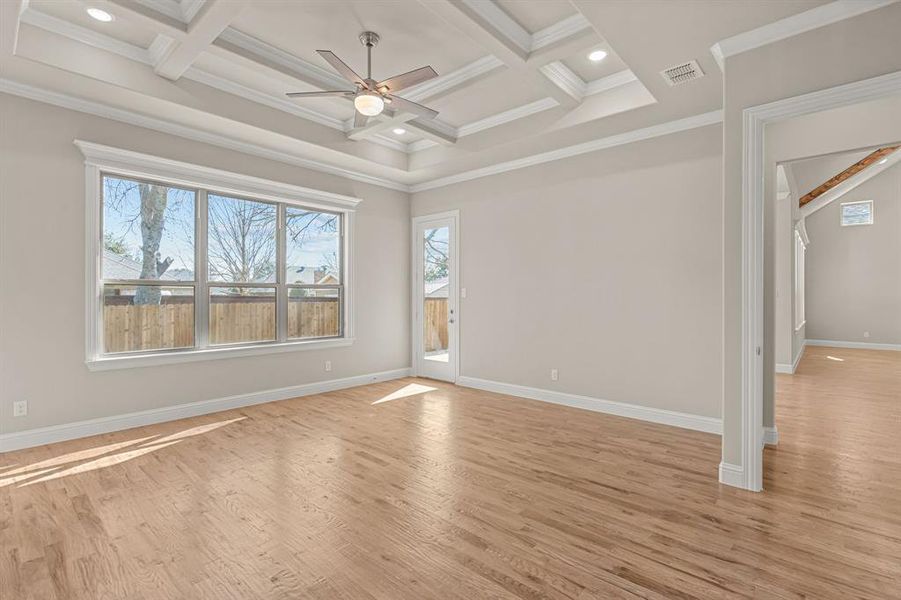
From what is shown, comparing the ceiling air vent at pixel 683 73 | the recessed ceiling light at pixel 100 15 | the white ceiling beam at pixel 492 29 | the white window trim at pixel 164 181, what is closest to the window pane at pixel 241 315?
the white window trim at pixel 164 181

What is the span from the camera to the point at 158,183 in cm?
436

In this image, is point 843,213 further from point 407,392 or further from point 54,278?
point 54,278

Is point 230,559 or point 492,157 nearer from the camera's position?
point 230,559

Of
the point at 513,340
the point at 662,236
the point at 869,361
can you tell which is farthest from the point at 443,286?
the point at 869,361

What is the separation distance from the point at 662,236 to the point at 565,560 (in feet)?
11.1

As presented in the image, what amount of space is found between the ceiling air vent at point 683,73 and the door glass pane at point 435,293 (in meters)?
3.46

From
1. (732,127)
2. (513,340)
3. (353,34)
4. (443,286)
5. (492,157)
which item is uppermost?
Answer: (353,34)

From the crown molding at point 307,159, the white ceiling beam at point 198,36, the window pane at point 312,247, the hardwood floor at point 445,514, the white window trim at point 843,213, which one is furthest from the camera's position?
the white window trim at point 843,213

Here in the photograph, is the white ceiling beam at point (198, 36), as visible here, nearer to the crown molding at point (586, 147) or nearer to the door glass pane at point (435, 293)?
the crown molding at point (586, 147)

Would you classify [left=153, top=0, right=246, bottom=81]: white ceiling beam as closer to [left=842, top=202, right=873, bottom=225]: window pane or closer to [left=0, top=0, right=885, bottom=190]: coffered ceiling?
[left=0, top=0, right=885, bottom=190]: coffered ceiling

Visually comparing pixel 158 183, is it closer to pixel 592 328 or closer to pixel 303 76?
pixel 303 76

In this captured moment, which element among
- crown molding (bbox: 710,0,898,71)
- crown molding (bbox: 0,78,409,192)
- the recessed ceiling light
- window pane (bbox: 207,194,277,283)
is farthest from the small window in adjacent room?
the recessed ceiling light

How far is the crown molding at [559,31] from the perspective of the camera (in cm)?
307

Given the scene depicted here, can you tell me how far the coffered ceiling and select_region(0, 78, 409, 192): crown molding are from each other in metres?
0.01
